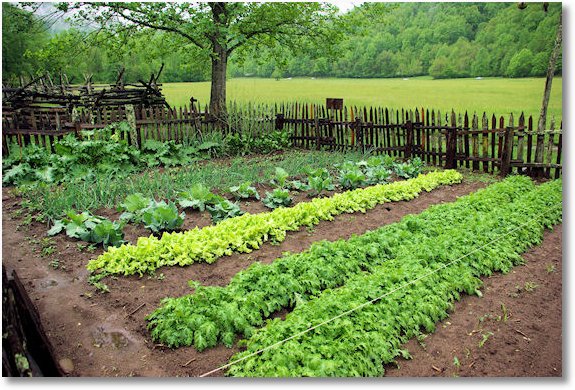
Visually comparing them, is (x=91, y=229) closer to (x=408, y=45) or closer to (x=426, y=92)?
(x=408, y=45)

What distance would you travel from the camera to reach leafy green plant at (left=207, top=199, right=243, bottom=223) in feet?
18.2

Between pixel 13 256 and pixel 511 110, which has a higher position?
pixel 511 110

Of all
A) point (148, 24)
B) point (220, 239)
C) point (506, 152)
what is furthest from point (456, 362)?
point (148, 24)

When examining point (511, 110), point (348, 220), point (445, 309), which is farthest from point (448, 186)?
point (445, 309)

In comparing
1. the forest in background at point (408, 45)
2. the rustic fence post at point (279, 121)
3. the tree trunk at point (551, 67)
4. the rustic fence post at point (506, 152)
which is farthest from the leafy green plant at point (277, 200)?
the rustic fence post at point (279, 121)

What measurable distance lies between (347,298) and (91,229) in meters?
2.93

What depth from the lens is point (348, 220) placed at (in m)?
5.80

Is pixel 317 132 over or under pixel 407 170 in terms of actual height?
over

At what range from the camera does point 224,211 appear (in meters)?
5.61

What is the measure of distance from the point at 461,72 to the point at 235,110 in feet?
21.9

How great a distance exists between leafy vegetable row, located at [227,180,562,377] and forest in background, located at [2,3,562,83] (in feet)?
5.75

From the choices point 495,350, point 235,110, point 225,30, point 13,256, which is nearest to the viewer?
point 495,350

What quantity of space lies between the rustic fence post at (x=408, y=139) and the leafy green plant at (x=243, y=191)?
4413mm

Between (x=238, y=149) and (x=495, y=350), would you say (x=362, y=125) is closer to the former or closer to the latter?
(x=238, y=149)
